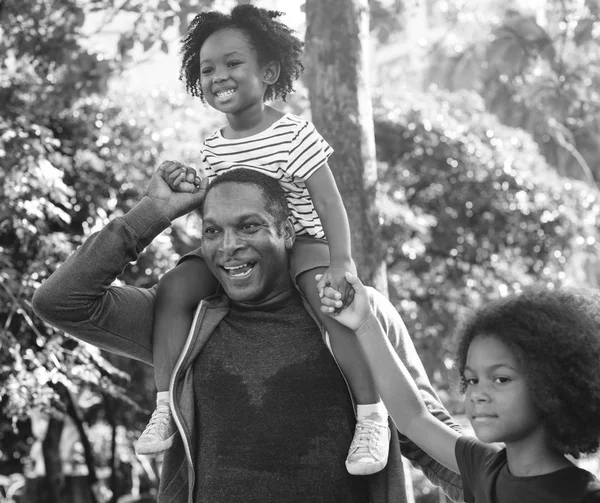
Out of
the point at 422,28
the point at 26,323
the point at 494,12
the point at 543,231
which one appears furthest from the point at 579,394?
the point at 422,28

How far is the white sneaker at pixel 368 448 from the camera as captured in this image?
2.56 metres

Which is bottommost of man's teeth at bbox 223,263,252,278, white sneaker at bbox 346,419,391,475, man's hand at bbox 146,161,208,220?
white sneaker at bbox 346,419,391,475

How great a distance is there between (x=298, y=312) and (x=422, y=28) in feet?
50.1

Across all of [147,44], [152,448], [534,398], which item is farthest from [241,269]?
[147,44]

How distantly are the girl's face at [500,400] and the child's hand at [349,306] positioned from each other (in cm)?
45

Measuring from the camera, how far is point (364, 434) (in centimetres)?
264

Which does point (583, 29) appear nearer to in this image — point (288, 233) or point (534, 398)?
point (288, 233)

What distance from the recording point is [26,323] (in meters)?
4.94

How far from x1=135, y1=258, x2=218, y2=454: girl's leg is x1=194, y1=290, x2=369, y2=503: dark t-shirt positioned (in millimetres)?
91

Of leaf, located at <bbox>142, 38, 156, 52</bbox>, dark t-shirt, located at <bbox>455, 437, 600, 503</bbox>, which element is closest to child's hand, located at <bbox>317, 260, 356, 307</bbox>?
dark t-shirt, located at <bbox>455, 437, 600, 503</bbox>

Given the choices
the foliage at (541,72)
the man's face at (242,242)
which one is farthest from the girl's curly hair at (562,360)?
the foliage at (541,72)

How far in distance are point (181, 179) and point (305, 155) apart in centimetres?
40

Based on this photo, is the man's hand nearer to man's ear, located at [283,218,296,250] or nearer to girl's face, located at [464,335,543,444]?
man's ear, located at [283,218,296,250]

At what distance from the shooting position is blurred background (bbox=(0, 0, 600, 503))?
4.93m
